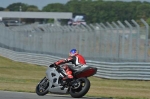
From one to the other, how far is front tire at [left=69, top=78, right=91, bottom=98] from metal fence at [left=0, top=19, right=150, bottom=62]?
10062 mm

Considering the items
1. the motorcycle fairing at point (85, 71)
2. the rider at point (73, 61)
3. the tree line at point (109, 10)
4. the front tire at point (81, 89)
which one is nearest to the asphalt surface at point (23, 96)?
the front tire at point (81, 89)

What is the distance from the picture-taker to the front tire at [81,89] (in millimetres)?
16594

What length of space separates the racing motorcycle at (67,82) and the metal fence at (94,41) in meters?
9.33

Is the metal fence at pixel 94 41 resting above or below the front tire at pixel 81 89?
above

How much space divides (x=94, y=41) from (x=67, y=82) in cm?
1600

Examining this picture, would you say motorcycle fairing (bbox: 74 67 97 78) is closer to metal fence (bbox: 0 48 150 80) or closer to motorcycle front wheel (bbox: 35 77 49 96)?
motorcycle front wheel (bbox: 35 77 49 96)

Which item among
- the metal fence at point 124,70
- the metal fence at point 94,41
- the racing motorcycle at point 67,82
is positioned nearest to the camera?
the racing motorcycle at point 67,82

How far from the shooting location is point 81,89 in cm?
1684

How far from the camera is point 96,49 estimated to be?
32969mm

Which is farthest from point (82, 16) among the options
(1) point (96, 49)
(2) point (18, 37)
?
(1) point (96, 49)

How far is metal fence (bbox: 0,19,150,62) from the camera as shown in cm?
2795

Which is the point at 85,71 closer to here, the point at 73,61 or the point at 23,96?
the point at 73,61

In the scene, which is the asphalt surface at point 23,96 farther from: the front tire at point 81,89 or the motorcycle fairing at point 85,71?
the motorcycle fairing at point 85,71

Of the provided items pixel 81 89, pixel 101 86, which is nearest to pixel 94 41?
pixel 101 86
